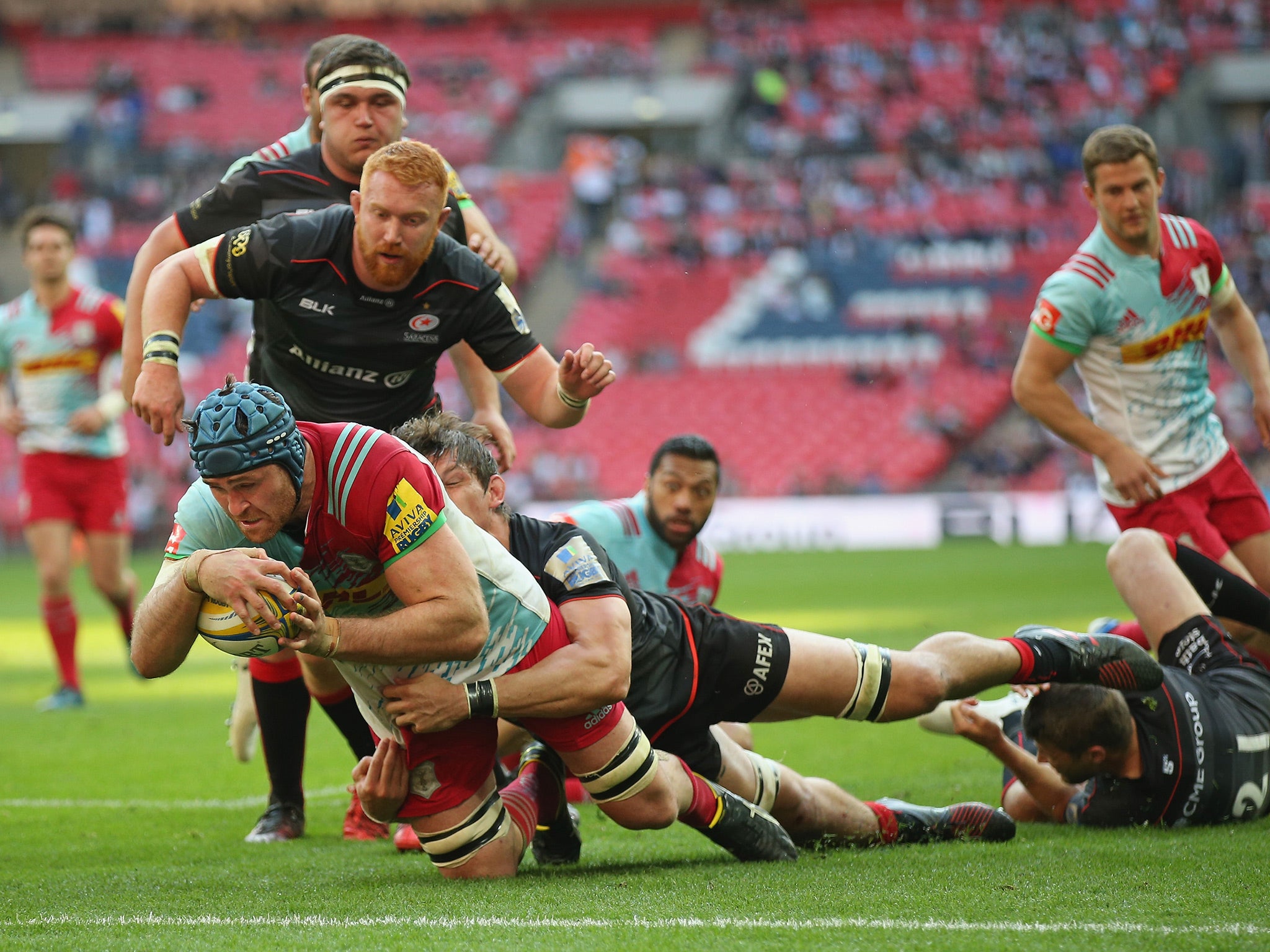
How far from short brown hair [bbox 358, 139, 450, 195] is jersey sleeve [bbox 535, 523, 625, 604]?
4.48ft

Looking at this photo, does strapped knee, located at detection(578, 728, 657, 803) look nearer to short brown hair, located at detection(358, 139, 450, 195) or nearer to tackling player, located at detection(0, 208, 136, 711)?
short brown hair, located at detection(358, 139, 450, 195)

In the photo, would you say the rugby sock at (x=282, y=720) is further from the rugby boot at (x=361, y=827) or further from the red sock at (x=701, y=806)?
the red sock at (x=701, y=806)

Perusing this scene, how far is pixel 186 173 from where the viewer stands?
37.2 metres

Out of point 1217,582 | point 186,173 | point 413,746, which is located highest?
point 186,173

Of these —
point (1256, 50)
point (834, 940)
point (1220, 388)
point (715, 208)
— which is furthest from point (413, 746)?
point (1256, 50)

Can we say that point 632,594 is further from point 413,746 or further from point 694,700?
point 413,746

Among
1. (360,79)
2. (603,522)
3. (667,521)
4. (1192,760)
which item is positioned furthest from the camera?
(603,522)

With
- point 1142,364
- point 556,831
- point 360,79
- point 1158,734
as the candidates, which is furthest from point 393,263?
point 1142,364

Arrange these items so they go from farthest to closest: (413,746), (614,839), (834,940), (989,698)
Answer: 1. (989,698)
2. (614,839)
3. (413,746)
4. (834,940)

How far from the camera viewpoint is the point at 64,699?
34.2 feet

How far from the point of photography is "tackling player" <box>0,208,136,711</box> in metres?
10.0

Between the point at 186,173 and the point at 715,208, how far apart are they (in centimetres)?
1358

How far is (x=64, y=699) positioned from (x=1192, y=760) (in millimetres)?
8043

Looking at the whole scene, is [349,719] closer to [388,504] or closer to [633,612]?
[633,612]
